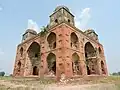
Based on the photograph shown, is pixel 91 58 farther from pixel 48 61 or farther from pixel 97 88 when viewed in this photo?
pixel 97 88

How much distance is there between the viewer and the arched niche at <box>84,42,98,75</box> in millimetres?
25547

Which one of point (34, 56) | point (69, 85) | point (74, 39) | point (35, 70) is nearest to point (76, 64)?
point (74, 39)

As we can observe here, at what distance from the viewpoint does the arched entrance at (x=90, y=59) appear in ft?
83.9

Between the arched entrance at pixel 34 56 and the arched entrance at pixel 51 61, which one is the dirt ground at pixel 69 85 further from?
the arched entrance at pixel 34 56

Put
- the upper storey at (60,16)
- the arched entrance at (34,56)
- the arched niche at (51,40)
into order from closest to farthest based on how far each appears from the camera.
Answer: the arched niche at (51,40) < the upper storey at (60,16) < the arched entrance at (34,56)

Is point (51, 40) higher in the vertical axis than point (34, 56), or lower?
higher

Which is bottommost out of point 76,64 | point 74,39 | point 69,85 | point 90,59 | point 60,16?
point 69,85

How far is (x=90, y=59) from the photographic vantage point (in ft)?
86.0

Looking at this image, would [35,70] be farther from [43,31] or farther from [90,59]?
[90,59]

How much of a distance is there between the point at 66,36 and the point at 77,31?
12.5 ft

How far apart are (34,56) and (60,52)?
32.6 ft

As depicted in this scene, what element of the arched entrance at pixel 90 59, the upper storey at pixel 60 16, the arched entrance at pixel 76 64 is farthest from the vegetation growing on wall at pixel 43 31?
the arched entrance at pixel 90 59

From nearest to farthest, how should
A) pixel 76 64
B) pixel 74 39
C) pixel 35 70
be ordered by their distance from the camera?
pixel 76 64 < pixel 74 39 < pixel 35 70

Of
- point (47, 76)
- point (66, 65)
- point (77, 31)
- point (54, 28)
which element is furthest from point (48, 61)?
point (77, 31)
